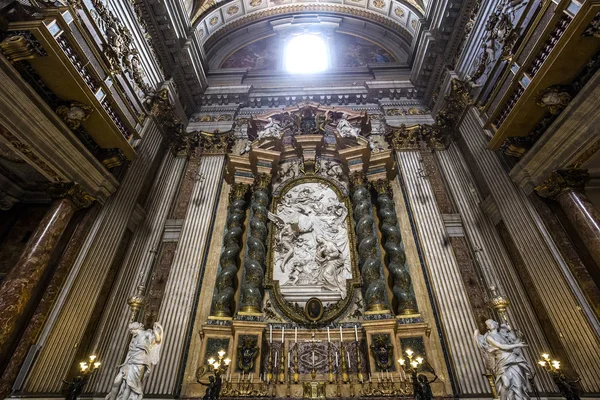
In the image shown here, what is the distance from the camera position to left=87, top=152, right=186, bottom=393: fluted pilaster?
5.86 metres

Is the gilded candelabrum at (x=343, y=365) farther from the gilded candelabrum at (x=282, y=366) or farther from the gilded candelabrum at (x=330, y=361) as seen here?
the gilded candelabrum at (x=282, y=366)

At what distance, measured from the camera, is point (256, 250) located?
23.7ft

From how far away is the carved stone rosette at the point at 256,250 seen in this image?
657 centimetres

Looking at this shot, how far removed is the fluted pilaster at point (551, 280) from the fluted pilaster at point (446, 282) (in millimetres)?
1235

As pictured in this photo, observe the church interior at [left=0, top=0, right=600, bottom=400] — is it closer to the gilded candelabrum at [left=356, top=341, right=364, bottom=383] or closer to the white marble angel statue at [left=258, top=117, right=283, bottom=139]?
the gilded candelabrum at [left=356, top=341, right=364, bottom=383]

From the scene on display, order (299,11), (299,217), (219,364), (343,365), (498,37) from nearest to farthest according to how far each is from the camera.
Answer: (219,364)
(343,365)
(498,37)
(299,217)
(299,11)

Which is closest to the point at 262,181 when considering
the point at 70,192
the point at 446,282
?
the point at 70,192

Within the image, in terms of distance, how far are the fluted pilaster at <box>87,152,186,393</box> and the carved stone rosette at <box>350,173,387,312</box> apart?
13.4 ft

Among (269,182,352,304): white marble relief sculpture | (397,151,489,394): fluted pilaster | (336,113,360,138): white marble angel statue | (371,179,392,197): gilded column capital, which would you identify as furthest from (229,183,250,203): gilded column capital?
(397,151,489,394): fluted pilaster

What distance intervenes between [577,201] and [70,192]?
849cm

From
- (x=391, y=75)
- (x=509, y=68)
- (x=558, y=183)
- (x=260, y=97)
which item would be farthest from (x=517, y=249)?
(x=260, y=97)

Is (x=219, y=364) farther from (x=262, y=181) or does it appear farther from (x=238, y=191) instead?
(x=262, y=181)

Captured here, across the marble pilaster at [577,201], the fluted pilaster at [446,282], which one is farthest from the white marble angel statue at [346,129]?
the marble pilaster at [577,201]

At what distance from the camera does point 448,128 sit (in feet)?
29.6
